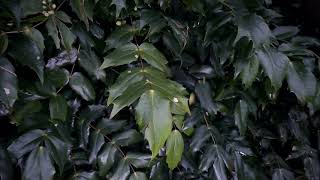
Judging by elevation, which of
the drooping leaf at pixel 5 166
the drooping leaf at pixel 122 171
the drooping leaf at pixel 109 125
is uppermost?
the drooping leaf at pixel 5 166

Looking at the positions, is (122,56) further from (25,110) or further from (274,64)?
(274,64)

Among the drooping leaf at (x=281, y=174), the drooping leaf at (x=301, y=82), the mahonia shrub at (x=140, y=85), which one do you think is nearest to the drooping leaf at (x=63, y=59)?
the mahonia shrub at (x=140, y=85)

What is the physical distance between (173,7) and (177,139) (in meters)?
0.43

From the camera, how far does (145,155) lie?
3.37ft

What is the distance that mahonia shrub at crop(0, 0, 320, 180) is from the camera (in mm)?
848

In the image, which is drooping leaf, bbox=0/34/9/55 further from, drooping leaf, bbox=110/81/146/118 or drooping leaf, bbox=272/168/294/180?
drooping leaf, bbox=272/168/294/180

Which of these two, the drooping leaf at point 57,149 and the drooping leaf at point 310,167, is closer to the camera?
the drooping leaf at point 57,149

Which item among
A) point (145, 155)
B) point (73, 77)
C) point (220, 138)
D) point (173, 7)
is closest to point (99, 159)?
point (145, 155)

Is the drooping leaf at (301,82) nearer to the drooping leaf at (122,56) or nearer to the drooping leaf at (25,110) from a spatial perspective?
the drooping leaf at (122,56)

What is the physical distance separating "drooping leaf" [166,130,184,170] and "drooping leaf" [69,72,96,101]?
25cm

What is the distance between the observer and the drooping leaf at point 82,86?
97cm

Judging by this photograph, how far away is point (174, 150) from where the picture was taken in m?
0.92

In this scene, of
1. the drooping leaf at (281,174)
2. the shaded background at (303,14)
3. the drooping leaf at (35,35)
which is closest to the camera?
the drooping leaf at (35,35)

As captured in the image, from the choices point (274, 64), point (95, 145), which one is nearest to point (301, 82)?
point (274, 64)
